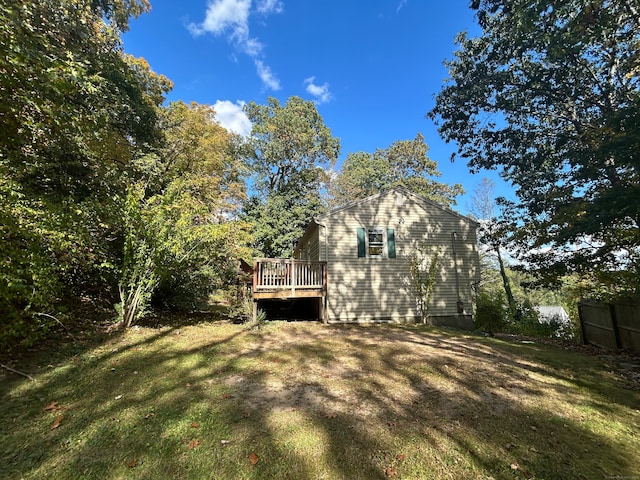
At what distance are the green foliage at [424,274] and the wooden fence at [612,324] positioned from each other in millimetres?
4470

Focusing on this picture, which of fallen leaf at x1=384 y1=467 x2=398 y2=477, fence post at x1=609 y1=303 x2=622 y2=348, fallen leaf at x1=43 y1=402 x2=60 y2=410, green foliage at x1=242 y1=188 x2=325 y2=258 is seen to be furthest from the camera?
green foliage at x1=242 y1=188 x2=325 y2=258

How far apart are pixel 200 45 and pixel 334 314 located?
52.3ft

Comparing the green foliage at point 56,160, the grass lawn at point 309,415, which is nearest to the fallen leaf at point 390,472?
the grass lawn at point 309,415

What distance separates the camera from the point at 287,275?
34.1ft

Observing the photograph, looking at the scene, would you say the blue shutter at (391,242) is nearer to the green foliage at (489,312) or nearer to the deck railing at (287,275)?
the deck railing at (287,275)

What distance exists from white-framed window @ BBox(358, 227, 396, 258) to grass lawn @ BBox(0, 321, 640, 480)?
17.9 feet

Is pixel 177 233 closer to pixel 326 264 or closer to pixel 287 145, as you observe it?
pixel 326 264

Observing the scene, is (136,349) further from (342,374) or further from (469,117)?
(469,117)

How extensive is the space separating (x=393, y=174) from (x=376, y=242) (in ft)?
59.4

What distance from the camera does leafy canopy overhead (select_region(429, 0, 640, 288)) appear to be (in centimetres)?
890

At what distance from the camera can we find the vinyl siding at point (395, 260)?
1118cm

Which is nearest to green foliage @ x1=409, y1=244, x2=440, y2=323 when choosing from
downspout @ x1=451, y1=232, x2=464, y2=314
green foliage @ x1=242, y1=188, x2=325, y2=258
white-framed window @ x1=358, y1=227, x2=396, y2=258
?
downspout @ x1=451, y1=232, x2=464, y2=314

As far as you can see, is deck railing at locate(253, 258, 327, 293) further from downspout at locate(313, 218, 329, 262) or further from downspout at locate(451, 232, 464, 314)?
downspout at locate(451, 232, 464, 314)

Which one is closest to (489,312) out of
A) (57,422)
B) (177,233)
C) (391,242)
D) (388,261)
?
(388,261)
